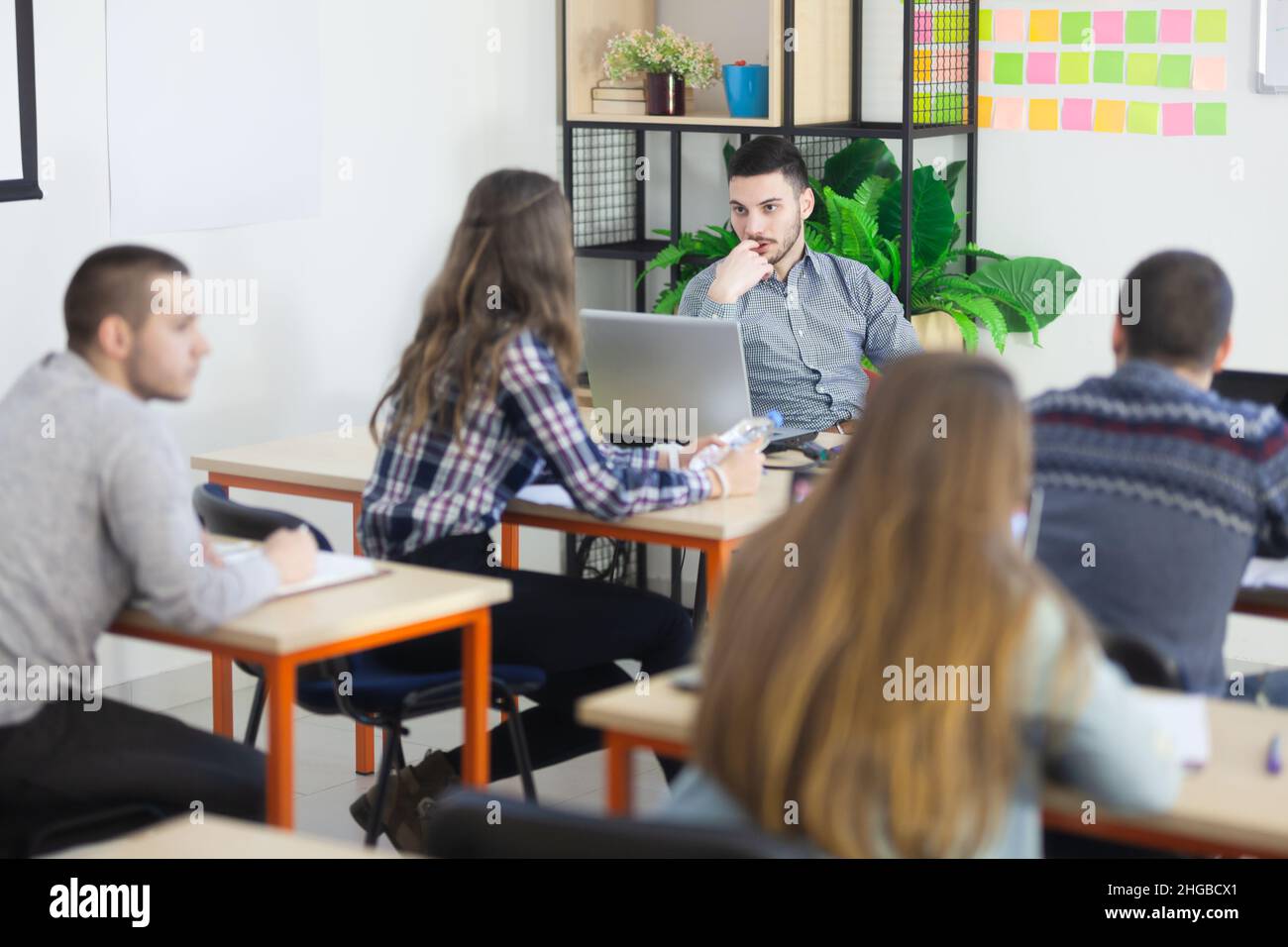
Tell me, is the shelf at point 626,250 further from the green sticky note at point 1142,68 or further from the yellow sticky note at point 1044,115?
the green sticky note at point 1142,68

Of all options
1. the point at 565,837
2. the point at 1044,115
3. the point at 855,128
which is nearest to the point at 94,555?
the point at 565,837

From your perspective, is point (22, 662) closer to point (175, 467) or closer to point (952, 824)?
point (175, 467)

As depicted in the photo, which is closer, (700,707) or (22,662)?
(700,707)

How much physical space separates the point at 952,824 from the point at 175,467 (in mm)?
1355

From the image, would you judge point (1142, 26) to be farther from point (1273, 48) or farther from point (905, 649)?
point (905, 649)

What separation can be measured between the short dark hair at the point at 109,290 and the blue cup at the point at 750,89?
2.74 metres

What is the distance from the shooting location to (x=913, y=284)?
486 centimetres

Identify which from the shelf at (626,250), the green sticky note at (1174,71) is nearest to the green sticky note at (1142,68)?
the green sticky note at (1174,71)

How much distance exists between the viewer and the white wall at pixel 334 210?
4.05m

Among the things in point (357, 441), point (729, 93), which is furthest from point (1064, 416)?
point (729, 93)

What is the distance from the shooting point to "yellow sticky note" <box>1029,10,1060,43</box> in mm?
4836

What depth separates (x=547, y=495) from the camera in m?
3.36

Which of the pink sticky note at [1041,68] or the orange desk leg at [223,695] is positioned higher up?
the pink sticky note at [1041,68]

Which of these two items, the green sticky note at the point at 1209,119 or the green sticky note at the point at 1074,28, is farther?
the green sticky note at the point at 1074,28
